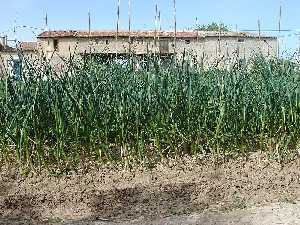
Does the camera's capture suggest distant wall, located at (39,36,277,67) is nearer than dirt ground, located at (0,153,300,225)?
No

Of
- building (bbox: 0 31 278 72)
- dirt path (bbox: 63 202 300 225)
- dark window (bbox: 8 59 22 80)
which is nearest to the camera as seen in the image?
dirt path (bbox: 63 202 300 225)

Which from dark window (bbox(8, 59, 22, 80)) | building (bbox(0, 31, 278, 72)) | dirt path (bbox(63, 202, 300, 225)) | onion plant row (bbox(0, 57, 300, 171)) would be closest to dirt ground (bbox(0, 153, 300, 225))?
dirt path (bbox(63, 202, 300, 225))

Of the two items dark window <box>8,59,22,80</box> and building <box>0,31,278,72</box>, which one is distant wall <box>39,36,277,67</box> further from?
dark window <box>8,59,22,80</box>

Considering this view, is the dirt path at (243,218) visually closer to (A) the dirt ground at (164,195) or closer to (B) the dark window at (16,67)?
(A) the dirt ground at (164,195)

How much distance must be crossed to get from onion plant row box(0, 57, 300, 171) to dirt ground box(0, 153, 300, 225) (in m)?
0.16

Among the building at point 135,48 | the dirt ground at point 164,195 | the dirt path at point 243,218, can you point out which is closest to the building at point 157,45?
the building at point 135,48

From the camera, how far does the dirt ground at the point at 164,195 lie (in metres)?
3.34

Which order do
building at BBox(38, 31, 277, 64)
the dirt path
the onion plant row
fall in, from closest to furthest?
the dirt path → the onion plant row → building at BBox(38, 31, 277, 64)

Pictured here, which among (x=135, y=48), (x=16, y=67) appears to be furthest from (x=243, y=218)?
(x=135, y=48)

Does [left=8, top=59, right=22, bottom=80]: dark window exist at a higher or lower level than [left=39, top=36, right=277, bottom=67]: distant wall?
lower

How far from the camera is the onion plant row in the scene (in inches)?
163

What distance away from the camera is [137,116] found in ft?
13.6

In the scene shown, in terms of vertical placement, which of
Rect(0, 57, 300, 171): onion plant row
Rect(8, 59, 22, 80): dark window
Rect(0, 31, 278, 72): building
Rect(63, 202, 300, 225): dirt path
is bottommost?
Rect(63, 202, 300, 225): dirt path

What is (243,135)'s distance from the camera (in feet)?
14.3
